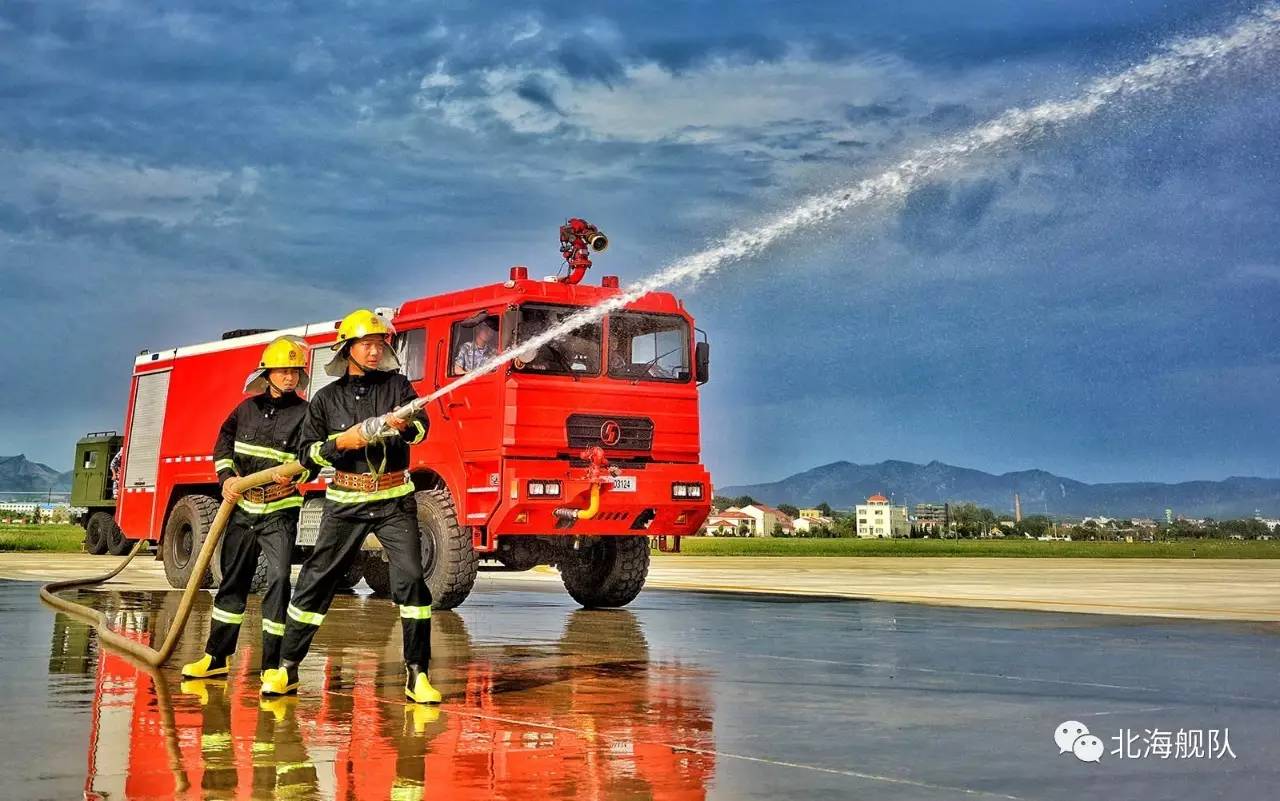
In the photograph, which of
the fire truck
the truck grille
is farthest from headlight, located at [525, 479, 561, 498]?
the truck grille

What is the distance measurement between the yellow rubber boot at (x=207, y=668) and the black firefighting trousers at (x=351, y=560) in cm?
96

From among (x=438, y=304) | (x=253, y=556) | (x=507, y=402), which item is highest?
(x=438, y=304)

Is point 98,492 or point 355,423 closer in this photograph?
point 355,423

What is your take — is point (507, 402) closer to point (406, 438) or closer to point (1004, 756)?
point (406, 438)

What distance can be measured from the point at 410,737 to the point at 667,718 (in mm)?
1381

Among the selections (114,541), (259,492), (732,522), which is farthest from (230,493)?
(732,522)

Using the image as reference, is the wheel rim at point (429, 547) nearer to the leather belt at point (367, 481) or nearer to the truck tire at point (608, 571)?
the truck tire at point (608, 571)

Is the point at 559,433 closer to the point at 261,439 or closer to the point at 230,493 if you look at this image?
the point at 261,439

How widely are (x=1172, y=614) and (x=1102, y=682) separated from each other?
739 centimetres

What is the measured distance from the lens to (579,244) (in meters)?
15.2

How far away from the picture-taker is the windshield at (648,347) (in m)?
14.5

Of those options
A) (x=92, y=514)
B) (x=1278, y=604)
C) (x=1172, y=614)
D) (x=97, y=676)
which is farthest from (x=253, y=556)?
(x=92, y=514)

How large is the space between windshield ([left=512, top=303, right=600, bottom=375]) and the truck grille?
19.6 inches

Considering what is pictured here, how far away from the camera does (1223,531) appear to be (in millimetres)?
130125
